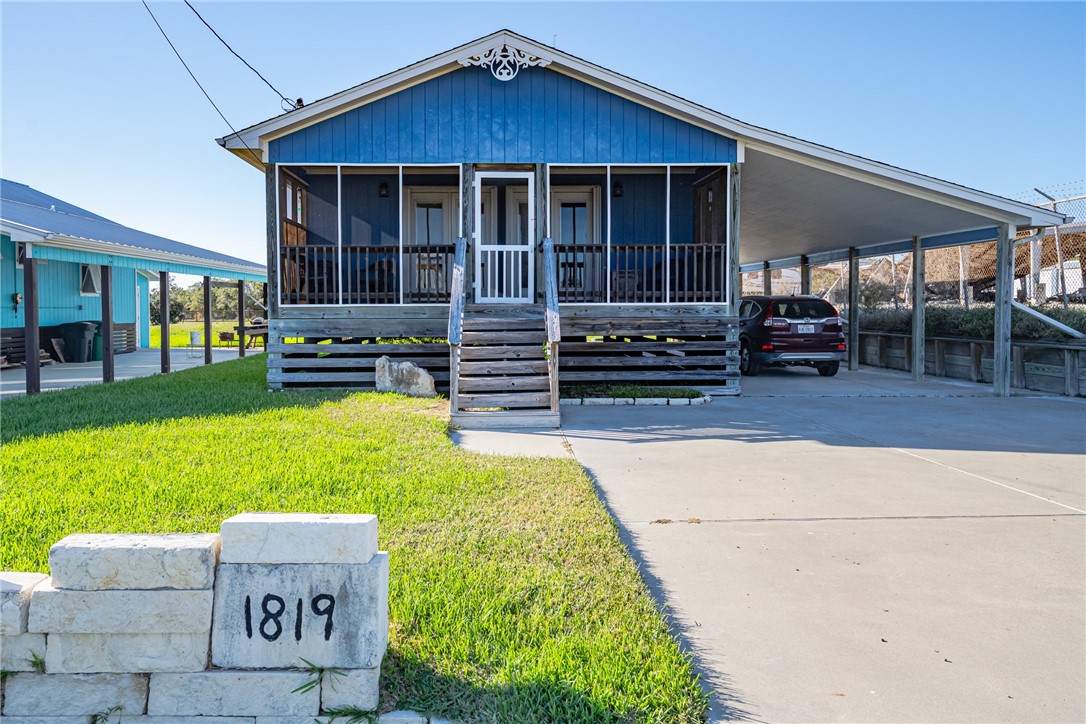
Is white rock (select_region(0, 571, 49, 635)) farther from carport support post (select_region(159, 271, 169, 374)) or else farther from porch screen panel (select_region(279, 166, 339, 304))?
carport support post (select_region(159, 271, 169, 374))

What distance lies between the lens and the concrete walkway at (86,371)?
1338 cm

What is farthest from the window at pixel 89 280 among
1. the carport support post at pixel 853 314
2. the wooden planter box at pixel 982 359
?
the wooden planter box at pixel 982 359

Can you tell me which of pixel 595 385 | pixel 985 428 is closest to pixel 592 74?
pixel 595 385

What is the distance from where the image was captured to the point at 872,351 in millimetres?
18781

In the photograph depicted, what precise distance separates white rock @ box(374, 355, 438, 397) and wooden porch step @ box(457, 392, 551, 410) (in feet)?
5.97

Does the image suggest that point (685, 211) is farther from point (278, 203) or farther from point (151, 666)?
point (151, 666)

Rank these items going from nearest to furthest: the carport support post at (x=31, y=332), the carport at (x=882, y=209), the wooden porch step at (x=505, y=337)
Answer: the wooden porch step at (x=505, y=337), the carport support post at (x=31, y=332), the carport at (x=882, y=209)

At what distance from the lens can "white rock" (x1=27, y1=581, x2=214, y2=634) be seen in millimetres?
2662

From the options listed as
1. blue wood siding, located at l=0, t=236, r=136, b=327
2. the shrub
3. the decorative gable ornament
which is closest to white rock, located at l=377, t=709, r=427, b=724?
the decorative gable ornament

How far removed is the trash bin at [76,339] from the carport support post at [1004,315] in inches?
788

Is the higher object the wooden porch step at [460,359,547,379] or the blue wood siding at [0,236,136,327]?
the blue wood siding at [0,236,136,327]

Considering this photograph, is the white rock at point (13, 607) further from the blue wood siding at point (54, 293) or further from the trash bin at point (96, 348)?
the trash bin at point (96, 348)

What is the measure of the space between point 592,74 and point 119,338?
1799 cm

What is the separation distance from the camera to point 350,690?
272 cm
